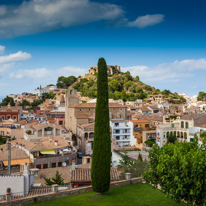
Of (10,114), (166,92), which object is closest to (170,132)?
(10,114)

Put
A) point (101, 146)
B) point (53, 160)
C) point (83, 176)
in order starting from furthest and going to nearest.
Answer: point (53, 160) → point (83, 176) → point (101, 146)

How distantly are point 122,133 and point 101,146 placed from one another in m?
28.2

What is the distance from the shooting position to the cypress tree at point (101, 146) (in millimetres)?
14821

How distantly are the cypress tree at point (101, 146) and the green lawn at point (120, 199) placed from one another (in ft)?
2.26

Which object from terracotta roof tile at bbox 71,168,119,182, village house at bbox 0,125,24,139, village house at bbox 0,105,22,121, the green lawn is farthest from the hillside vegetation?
the green lawn

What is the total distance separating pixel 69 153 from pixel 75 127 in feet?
52.7

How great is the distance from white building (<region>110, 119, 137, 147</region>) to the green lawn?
26.5 m

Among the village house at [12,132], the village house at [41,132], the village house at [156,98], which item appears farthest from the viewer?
the village house at [156,98]

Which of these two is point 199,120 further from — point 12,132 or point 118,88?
point 118,88

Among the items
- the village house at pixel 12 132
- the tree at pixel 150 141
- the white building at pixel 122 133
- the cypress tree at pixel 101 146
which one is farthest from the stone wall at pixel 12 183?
the white building at pixel 122 133

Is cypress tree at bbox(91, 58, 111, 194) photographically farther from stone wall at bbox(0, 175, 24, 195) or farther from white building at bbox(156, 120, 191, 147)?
white building at bbox(156, 120, 191, 147)

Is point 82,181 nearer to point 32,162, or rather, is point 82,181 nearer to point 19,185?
point 19,185

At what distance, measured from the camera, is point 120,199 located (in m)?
14.1

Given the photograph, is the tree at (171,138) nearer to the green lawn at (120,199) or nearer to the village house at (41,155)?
the village house at (41,155)
